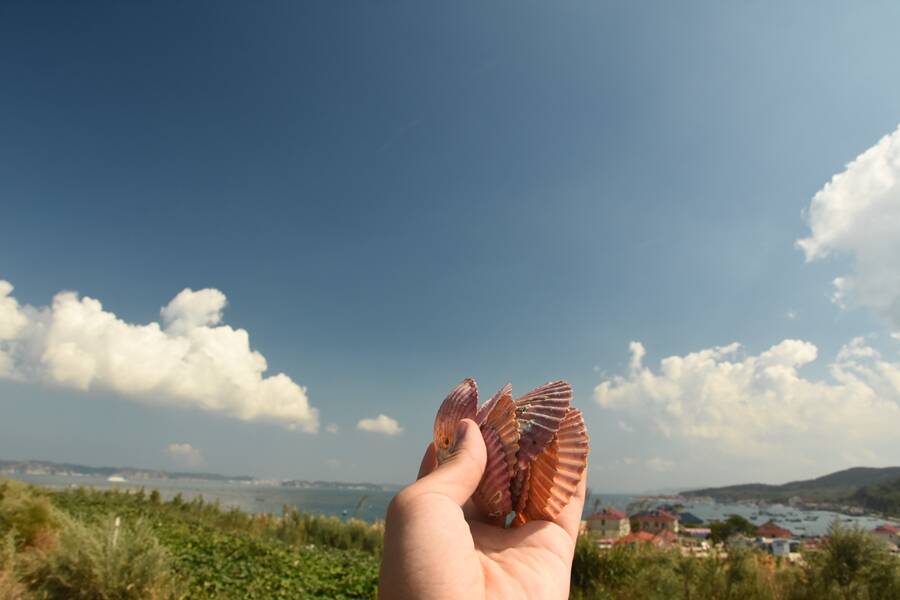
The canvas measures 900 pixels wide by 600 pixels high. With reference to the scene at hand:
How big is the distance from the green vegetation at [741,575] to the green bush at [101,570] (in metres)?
5.84

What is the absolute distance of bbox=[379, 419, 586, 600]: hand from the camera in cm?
136

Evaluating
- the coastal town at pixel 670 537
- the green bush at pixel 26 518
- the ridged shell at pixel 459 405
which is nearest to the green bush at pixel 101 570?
the green bush at pixel 26 518

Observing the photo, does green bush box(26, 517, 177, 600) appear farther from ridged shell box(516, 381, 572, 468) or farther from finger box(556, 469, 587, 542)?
ridged shell box(516, 381, 572, 468)

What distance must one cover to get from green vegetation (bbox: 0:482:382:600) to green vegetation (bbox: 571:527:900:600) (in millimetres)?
3903

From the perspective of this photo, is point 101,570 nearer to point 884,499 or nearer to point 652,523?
point 652,523

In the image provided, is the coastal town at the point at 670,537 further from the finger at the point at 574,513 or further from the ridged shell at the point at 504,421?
the ridged shell at the point at 504,421

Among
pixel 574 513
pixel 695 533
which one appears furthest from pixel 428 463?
pixel 695 533

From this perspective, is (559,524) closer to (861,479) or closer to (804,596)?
(804,596)

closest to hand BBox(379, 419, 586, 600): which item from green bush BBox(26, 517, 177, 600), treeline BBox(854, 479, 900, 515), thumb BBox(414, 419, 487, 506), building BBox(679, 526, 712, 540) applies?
thumb BBox(414, 419, 487, 506)

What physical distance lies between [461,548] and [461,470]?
11.2 inches

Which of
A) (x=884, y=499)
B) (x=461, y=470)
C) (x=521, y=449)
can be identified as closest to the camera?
(x=461, y=470)

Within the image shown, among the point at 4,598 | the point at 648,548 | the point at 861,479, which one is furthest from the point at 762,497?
the point at 4,598

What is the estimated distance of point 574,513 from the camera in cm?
232

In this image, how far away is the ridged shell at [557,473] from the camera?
210 cm
